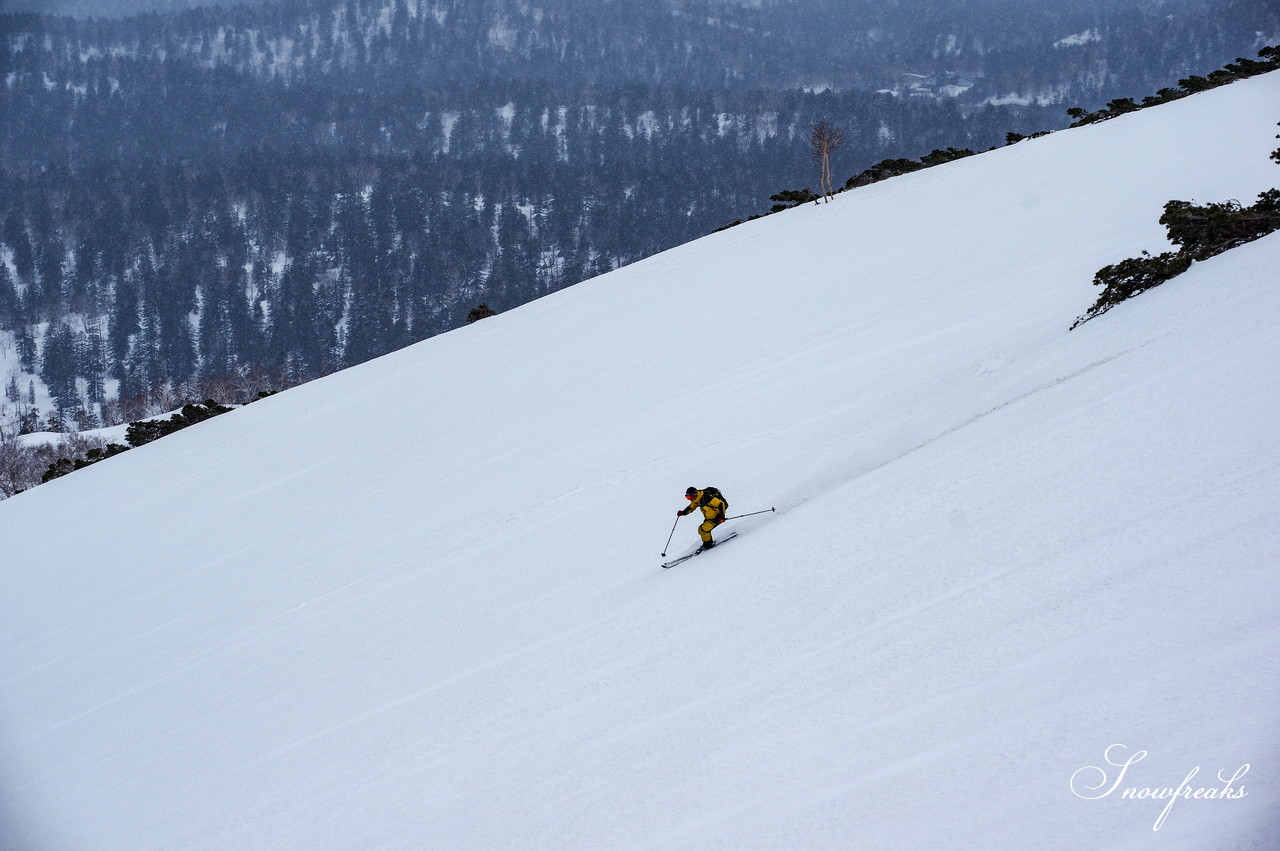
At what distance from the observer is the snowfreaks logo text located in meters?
3.74

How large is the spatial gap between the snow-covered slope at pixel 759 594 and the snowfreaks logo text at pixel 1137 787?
0.09 ft

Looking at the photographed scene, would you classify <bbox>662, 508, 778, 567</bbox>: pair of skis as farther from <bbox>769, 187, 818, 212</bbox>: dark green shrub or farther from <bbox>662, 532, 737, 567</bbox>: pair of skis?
<bbox>769, 187, 818, 212</bbox>: dark green shrub

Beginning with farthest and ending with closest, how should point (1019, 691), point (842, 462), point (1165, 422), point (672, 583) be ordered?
point (842, 462)
point (672, 583)
point (1165, 422)
point (1019, 691)

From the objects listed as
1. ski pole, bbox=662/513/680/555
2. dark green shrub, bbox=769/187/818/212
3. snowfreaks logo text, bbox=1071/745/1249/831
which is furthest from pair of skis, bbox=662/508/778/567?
dark green shrub, bbox=769/187/818/212

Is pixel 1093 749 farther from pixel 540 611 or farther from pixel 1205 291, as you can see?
pixel 1205 291

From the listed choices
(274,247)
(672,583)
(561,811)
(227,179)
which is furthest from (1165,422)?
(227,179)

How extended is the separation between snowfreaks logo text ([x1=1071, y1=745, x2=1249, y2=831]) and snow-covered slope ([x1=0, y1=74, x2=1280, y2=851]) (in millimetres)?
27

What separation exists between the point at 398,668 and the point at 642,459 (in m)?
5.19

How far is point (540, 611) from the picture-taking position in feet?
29.9

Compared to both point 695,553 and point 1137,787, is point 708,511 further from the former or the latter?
point 1137,787

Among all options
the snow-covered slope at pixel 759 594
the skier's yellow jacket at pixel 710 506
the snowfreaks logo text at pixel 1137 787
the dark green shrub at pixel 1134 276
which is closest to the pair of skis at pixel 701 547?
the skier's yellow jacket at pixel 710 506

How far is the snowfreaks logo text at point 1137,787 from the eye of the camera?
374 cm

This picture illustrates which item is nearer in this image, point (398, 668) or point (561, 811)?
point (561, 811)

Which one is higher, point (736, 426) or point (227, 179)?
point (227, 179)
